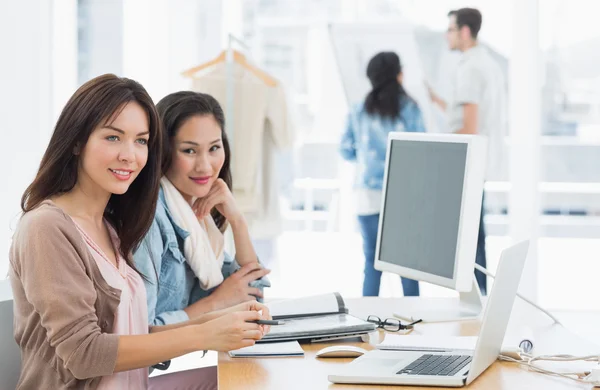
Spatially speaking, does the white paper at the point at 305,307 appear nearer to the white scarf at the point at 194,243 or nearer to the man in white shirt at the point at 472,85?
the white scarf at the point at 194,243

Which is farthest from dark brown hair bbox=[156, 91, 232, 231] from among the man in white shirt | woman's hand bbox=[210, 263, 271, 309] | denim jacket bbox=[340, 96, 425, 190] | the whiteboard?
the man in white shirt

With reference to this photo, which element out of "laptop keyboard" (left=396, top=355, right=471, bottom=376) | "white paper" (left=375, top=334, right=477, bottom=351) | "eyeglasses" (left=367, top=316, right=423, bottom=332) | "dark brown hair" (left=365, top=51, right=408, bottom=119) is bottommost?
"eyeglasses" (left=367, top=316, right=423, bottom=332)

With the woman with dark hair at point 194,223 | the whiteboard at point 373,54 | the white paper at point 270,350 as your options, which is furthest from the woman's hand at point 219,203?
the whiteboard at point 373,54

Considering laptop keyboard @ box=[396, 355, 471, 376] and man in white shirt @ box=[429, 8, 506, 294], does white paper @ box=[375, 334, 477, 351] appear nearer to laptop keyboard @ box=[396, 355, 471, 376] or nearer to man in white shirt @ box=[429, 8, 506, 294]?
laptop keyboard @ box=[396, 355, 471, 376]

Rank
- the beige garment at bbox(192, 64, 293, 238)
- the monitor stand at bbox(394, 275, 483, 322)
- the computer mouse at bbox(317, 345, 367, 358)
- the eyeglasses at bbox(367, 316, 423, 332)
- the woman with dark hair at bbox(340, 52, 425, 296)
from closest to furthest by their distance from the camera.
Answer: the computer mouse at bbox(317, 345, 367, 358)
the eyeglasses at bbox(367, 316, 423, 332)
the monitor stand at bbox(394, 275, 483, 322)
the woman with dark hair at bbox(340, 52, 425, 296)
the beige garment at bbox(192, 64, 293, 238)

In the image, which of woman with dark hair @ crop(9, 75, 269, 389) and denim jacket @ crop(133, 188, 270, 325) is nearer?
woman with dark hair @ crop(9, 75, 269, 389)

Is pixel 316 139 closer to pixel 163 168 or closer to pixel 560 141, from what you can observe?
pixel 560 141

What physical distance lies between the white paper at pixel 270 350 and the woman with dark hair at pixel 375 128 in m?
2.38

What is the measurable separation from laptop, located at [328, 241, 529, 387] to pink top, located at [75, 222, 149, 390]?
18.0 inches

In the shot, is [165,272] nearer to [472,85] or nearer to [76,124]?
[76,124]

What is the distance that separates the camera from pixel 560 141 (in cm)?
462

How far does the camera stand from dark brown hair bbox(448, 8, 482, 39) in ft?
14.1

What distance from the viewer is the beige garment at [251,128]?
428 cm

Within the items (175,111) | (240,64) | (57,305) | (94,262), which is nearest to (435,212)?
(175,111)
